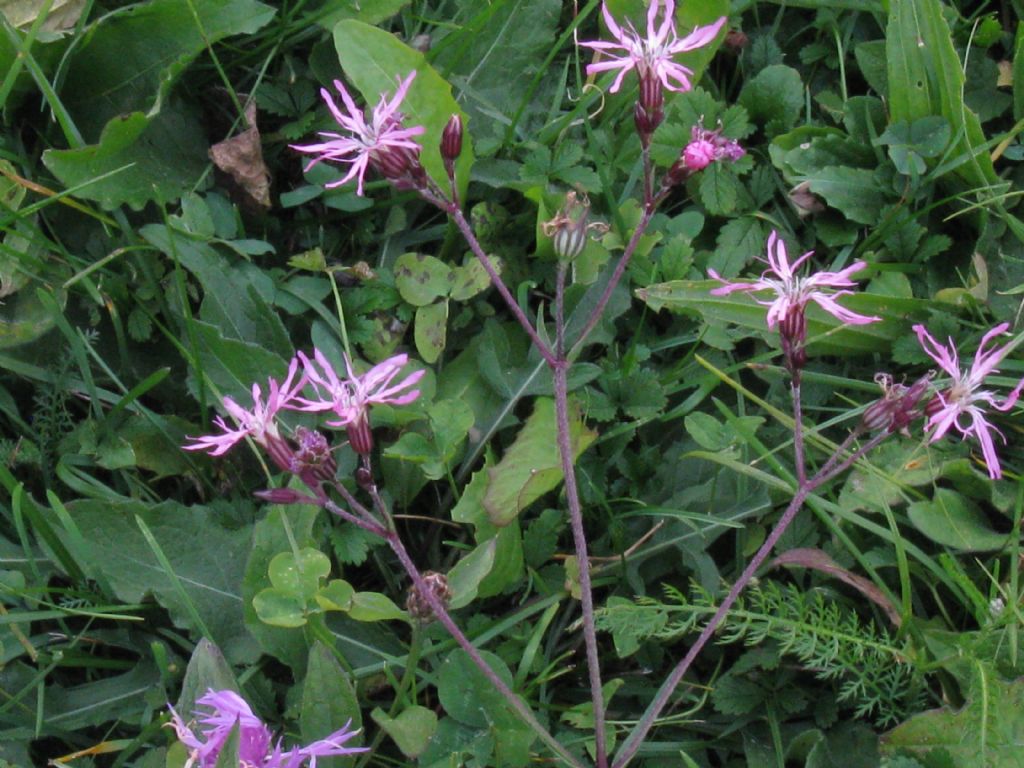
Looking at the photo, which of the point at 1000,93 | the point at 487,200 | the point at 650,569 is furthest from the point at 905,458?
the point at 487,200

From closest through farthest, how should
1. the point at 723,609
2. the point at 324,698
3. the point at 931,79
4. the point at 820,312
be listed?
the point at 723,609, the point at 324,698, the point at 820,312, the point at 931,79

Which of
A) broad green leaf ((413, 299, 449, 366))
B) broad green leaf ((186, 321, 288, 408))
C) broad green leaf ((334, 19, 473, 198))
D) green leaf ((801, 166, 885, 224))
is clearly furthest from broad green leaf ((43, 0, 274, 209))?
green leaf ((801, 166, 885, 224))

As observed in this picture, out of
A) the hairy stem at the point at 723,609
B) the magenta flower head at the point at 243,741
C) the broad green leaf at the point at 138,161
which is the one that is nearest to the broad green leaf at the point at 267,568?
the magenta flower head at the point at 243,741

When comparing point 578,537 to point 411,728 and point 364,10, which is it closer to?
point 411,728

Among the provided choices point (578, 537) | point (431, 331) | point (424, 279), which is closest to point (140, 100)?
point (424, 279)

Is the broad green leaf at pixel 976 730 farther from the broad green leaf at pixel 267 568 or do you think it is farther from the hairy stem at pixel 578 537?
the broad green leaf at pixel 267 568

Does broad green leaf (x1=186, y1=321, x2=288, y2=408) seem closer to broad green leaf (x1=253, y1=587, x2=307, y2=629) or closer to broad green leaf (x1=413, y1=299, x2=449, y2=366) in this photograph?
broad green leaf (x1=413, y1=299, x2=449, y2=366)
